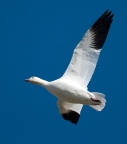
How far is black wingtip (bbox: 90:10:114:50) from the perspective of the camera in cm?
1059

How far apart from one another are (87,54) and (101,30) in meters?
0.75

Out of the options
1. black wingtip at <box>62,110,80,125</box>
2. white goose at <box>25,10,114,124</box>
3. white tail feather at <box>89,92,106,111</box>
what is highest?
white goose at <box>25,10,114,124</box>

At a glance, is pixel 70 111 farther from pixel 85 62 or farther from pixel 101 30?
pixel 101 30

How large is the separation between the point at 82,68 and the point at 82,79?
29 cm

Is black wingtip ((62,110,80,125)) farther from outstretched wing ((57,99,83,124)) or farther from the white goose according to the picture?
the white goose

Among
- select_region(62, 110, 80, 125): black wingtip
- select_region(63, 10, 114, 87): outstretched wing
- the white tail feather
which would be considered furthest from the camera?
select_region(62, 110, 80, 125): black wingtip

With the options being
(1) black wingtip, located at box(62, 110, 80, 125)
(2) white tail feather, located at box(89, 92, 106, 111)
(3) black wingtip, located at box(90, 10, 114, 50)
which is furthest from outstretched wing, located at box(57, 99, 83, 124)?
(3) black wingtip, located at box(90, 10, 114, 50)

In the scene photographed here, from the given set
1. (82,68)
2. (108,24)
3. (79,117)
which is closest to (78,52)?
(82,68)

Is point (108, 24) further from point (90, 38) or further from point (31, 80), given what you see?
point (31, 80)

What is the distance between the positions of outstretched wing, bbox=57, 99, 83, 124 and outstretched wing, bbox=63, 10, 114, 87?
912 millimetres

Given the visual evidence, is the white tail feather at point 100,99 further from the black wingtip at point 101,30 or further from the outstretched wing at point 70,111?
the black wingtip at point 101,30

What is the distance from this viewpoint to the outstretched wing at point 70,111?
11070 mm

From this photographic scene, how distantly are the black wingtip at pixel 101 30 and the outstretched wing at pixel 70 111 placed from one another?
1.76 m

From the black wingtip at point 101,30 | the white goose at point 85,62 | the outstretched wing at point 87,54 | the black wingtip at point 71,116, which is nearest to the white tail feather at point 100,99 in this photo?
the white goose at point 85,62
